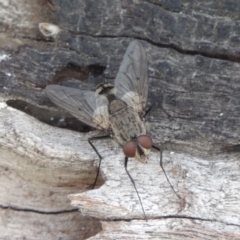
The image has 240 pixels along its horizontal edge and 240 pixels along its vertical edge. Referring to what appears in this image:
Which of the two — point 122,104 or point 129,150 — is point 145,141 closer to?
point 129,150

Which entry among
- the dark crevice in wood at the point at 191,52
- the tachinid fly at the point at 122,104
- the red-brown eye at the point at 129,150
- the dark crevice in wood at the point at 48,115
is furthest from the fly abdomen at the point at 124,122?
the dark crevice in wood at the point at 191,52

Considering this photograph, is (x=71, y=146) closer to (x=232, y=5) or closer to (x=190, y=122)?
(x=190, y=122)

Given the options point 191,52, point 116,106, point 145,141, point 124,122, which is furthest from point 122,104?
point 191,52

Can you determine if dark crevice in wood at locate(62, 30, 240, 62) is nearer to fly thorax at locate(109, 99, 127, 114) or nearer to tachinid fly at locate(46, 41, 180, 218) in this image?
tachinid fly at locate(46, 41, 180, 218)

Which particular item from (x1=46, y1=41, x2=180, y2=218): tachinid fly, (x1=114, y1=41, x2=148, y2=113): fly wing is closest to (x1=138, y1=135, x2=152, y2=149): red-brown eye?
(x1=46, y1=41, x2=180, y2=218): tachinid fly

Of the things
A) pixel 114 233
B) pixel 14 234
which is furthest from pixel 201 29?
pixel 14 234

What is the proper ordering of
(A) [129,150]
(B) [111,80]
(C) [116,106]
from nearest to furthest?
1. (A) [129,150]
2. (B) [111,80]
3. (C) [116,106]
